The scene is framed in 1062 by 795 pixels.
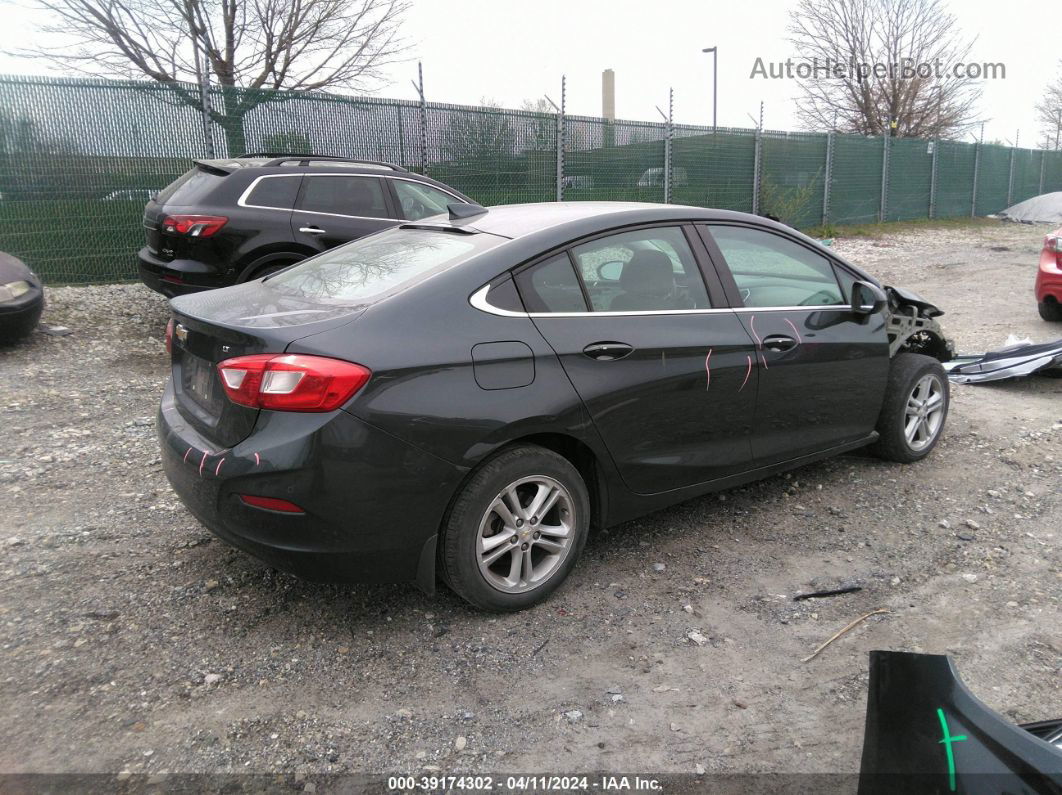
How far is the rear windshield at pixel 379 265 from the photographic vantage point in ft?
10.6

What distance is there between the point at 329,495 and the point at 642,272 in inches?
66.9

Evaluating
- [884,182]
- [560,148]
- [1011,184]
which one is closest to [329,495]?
[560,148]

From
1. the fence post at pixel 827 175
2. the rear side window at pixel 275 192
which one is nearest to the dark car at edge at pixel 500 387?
the rear side window at pixel 275 192

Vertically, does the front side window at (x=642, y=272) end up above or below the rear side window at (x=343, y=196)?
below

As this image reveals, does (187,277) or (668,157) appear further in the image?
(668,157)

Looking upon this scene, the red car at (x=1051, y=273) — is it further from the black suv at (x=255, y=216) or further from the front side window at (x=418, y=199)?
the black suv at (x=255, y=216)

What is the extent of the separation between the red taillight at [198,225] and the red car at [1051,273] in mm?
8220

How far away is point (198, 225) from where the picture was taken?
281 inches

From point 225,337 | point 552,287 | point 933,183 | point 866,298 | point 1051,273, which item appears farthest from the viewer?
point 933,183

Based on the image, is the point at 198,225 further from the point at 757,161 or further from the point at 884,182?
the point at 884,182

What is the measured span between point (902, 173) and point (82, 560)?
82.4 ft

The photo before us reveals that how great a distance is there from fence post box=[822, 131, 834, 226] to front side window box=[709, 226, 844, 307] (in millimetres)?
17944

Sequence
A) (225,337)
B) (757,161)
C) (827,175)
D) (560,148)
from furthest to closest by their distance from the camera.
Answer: (827,175), (757,161), (560,148), (225,337)

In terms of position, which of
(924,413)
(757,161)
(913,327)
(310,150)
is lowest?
Result: (924,413)
